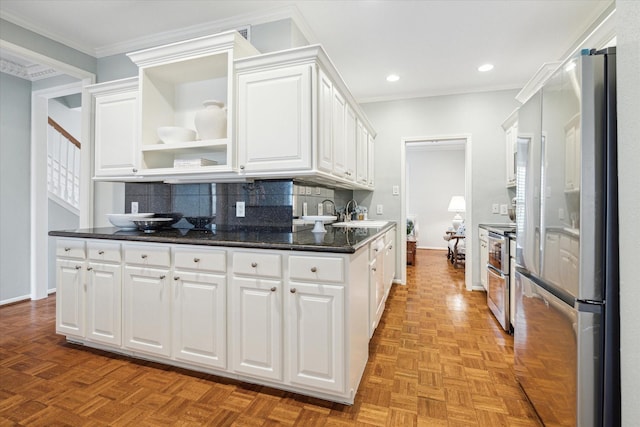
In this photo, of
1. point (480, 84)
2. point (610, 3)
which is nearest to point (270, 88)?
point (610, 3)

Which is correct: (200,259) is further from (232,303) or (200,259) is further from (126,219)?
(126,219)

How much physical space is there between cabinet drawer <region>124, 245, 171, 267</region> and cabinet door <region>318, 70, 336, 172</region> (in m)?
1.15

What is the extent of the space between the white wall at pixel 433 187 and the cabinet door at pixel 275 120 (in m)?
5.99

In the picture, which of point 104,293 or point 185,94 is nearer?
point 104,293

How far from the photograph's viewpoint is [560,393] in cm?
133

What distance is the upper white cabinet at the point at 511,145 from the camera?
3.49 meters

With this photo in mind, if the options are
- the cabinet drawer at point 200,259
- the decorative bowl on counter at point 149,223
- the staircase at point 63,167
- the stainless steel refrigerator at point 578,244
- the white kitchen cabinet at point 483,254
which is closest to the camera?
the stainless steel refrigerator at point 578,244

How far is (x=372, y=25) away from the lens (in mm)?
2691

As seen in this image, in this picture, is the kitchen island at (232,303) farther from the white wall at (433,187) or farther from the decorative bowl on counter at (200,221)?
the white wall at (433,187)

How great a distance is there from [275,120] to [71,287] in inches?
77.1

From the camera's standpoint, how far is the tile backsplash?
2.49 m

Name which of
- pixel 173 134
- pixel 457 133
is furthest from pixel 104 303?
pixel 457 133

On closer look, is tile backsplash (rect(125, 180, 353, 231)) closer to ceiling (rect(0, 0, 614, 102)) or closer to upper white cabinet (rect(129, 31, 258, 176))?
upper white cabinet (rect(129, 31, 258, 176))

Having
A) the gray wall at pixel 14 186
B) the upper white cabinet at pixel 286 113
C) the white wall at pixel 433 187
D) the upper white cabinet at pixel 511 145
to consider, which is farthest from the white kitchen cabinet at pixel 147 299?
the white wall at pixel 433 187
